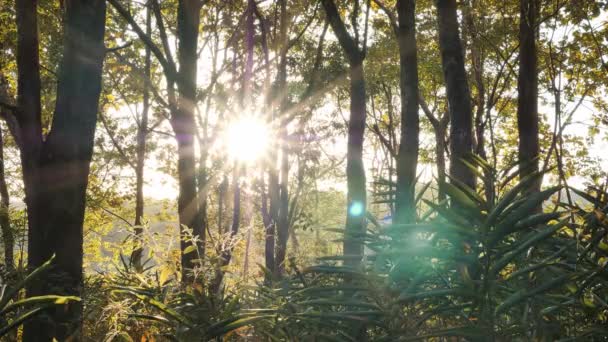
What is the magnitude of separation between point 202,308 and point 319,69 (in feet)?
62.1

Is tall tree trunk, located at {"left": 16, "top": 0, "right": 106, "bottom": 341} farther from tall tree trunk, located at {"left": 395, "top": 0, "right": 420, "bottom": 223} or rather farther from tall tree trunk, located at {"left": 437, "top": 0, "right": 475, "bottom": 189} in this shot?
tall tree trunk, located at {"left": 395, "top": 0, "right": 420, "bottom": 223}

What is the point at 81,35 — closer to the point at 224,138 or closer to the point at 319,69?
the point at 319,69

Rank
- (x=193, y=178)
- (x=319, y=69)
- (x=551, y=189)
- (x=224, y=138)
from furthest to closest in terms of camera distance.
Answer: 1. (x=224, y=138)
2. (x=319, y=69)
3. (x=193, y=178)
4. (x=551, y=189)

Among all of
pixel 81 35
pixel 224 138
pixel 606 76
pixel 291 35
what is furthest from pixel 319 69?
pixel 81 35

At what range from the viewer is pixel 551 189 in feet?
3.51

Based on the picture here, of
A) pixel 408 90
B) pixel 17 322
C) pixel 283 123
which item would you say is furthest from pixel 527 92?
pixel 283 123

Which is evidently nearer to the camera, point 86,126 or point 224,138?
point 86,126

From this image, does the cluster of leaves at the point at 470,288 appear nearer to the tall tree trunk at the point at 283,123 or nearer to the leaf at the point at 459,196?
the leaf at the point at 459,196

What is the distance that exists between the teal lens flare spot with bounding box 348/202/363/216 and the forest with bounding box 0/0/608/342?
74mm

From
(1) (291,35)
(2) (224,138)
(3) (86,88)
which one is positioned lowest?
(3) (86,88)

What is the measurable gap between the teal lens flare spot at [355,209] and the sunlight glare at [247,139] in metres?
10.5

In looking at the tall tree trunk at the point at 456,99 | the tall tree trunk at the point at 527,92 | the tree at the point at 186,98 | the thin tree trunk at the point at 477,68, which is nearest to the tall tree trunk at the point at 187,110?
the tree at the point at 186,98

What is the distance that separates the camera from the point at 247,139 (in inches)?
896

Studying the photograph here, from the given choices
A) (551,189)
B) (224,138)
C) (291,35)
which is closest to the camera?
(551,189)
